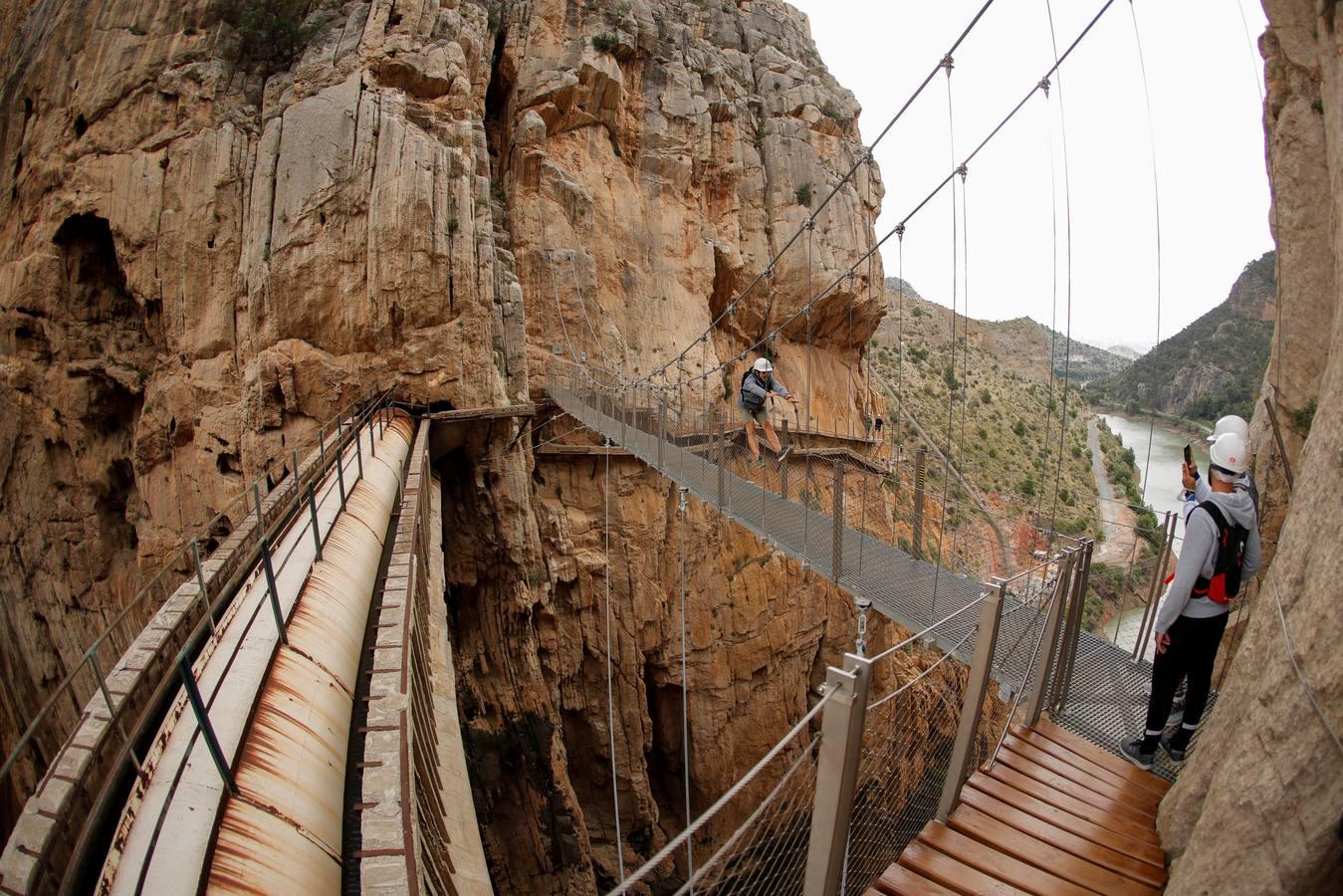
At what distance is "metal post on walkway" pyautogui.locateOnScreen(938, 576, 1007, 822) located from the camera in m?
1.96

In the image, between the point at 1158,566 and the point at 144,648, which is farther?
the point at 1158,566

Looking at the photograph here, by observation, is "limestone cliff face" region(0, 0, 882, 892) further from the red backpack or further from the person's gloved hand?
the red backpack

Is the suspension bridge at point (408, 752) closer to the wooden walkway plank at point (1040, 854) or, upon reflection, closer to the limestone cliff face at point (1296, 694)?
the wooden walkway plank at point (1040, 854)

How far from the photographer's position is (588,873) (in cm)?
886

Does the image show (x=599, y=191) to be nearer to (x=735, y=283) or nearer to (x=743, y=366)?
(x=735, y=283)

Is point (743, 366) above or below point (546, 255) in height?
below

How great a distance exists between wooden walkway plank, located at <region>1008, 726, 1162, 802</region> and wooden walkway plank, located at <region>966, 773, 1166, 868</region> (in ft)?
1.16

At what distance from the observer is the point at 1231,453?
2137 mm

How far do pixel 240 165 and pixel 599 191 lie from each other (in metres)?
5.64

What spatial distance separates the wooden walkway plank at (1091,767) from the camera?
225 cm

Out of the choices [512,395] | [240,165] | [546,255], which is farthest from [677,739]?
[240,165]

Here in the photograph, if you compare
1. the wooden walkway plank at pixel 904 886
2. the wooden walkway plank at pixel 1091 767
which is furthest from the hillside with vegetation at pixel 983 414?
the wooden walkway plank at pixel 904 886

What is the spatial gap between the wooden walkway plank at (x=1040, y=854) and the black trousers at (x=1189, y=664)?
802mm

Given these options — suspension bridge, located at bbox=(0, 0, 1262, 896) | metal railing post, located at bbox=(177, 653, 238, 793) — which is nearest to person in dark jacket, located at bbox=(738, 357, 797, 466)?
suspension bridge, located at bbox=(0, 0, 1262, 896)
